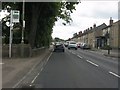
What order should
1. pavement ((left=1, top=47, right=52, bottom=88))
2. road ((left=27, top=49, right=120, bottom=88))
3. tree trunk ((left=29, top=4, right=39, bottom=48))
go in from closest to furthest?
road ((left=27, top=49, right=120, bottom=88)), pavement ((left=1, top=47, right=52, bottom=88)), tree trunk ((left=29, top=4, right=39, bottom=48))

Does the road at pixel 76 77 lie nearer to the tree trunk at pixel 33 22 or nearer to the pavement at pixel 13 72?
the pavement at pixel 13 72

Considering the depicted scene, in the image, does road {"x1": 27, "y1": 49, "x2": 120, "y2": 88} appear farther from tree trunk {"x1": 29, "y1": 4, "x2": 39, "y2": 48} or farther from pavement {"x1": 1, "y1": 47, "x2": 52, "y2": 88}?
tree trunk {"x1": 29, "y1": 4, "x2": 39, "y2": 48}

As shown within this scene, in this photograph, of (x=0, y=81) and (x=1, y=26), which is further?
(x=1, y=26)

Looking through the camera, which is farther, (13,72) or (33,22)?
(33,22)

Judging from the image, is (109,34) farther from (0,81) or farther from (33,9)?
(0,81)

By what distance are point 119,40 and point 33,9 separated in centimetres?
5311

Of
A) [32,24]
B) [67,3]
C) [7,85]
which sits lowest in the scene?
[7,85]

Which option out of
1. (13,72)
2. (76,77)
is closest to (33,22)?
(13,72)

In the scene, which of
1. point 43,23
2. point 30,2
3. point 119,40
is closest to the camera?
point 30,2

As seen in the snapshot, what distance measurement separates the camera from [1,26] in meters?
50.8

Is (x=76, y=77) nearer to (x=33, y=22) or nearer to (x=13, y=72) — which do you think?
(x=13, y=72)

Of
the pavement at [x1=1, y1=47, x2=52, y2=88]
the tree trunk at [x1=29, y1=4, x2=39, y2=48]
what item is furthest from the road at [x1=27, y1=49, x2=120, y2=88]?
the tree trunk at [x1=29, y1=4, x2=39, y2=48]

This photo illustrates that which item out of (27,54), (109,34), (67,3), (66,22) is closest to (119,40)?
(109,34)

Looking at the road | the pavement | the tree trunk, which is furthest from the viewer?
the tree trunk
